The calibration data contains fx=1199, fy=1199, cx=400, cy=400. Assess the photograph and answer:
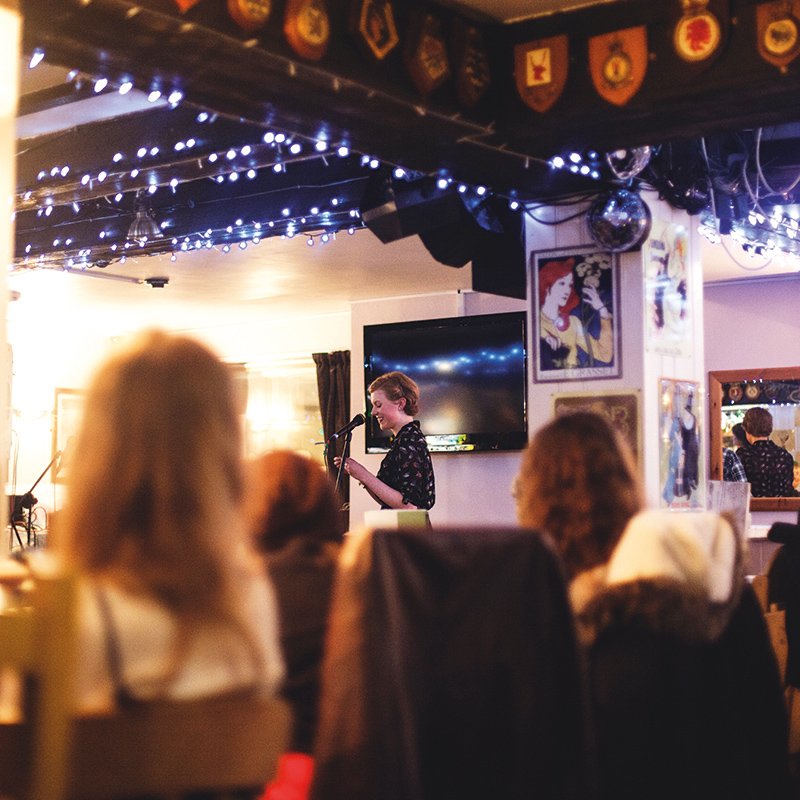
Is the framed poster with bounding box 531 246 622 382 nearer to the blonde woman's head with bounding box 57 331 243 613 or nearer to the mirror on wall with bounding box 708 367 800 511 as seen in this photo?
the blonde woman's head with bounding box 57 331 243 613

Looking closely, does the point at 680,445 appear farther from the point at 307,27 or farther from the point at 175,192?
the point at 175,192

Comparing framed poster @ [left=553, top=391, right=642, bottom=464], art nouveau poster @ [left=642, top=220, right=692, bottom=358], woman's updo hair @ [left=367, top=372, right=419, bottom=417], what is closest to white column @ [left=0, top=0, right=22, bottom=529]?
woman's updo hair @ [left=367, top=372, right=419, bottom=417]

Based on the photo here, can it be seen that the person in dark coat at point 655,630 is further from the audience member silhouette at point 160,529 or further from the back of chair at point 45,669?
the back of chair at point 45,669

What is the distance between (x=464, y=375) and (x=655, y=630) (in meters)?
7.43

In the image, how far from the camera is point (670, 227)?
5566 mm

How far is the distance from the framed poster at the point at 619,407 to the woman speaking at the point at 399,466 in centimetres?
72

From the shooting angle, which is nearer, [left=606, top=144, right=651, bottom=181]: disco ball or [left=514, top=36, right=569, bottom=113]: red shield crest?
[left=514, top=36, right=569, bottom=113]: red shield crest

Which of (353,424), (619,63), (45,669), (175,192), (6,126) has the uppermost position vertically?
(175,192)

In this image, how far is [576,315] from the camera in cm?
538

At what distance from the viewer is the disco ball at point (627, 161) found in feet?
16.6

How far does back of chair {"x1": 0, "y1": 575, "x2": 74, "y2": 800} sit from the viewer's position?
1.37m

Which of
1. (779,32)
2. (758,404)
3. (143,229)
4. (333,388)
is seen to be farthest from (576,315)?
(333,388)

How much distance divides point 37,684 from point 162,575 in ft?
0.75

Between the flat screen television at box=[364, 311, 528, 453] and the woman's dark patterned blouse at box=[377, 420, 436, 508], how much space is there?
385cm
